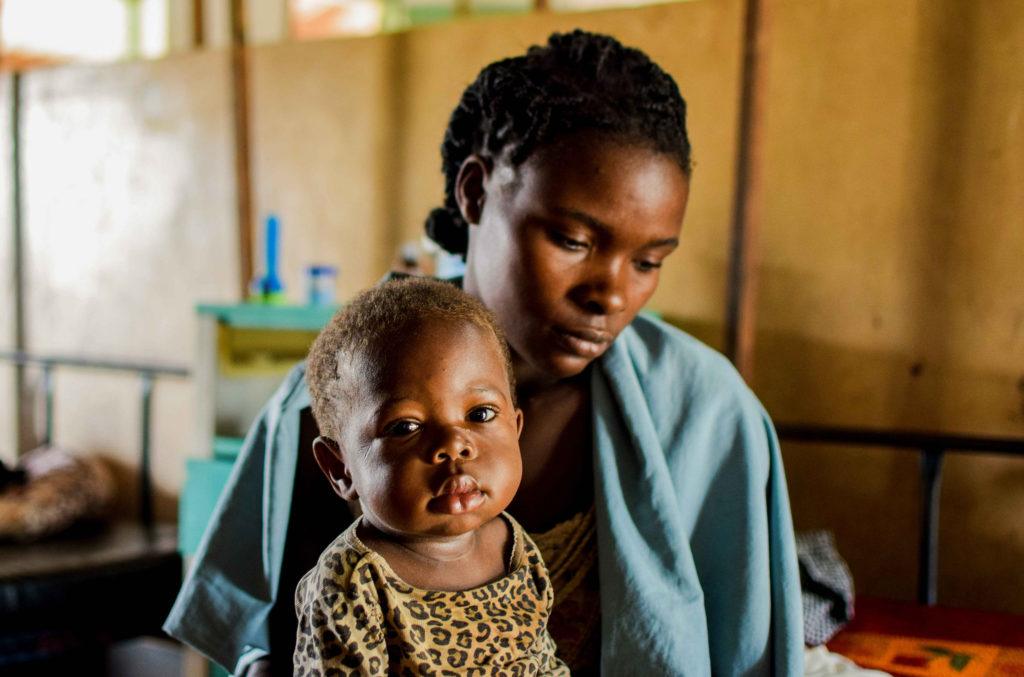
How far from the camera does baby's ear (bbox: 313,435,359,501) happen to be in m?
1.12

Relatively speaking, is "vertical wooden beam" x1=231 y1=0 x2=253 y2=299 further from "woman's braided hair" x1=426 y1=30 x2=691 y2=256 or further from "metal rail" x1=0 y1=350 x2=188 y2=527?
"woman's braided hair" x1=426 y1=30 x2=691 y2=256

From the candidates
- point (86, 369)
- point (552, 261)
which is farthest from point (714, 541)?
point (86, 369)

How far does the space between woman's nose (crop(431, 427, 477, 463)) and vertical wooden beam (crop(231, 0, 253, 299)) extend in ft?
8.34

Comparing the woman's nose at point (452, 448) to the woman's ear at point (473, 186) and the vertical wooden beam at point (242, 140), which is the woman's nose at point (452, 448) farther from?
the vertical wooden beam at point (242, 140)

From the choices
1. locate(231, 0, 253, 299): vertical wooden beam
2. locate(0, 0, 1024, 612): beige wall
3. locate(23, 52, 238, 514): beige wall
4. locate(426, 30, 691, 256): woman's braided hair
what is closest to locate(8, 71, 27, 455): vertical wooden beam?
locate(23, 52, 238, 514): beige wall

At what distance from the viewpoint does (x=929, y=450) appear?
217 centimetres

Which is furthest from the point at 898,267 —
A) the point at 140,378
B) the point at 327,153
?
the point at 140,378

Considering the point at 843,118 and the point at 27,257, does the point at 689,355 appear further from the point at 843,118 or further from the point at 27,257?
the point at 27,257

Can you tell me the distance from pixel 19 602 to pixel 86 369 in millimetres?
1291

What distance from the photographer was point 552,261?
119cm

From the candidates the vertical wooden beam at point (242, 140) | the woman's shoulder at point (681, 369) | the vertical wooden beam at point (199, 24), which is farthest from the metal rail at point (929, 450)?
the vertical wooden beam at point (199, 24)

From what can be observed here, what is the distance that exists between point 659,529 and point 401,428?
0.41m

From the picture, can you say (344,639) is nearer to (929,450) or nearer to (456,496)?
(456,496)

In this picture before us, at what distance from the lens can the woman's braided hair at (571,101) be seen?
1209 millimetres
